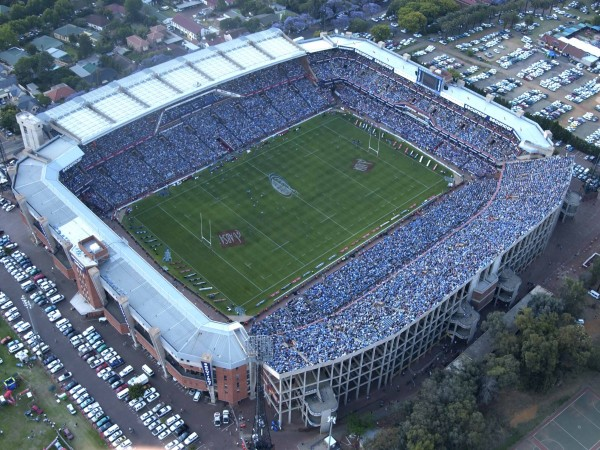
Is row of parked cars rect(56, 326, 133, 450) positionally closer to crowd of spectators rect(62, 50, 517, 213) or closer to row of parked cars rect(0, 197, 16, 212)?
crowd of spectators rect(62, 50, 517, 213)

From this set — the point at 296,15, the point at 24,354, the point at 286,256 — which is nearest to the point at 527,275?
the point at 286,256

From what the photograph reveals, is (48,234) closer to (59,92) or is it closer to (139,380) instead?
(139,380)

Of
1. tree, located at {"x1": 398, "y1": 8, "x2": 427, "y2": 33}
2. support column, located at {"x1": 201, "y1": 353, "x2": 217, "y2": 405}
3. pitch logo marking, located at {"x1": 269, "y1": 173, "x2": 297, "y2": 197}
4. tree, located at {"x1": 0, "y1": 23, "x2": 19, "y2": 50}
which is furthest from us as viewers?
tree, located at {"x1": 398, "y1": 8, "x2": 427, "y2": 33}

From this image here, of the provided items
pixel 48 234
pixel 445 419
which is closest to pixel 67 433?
pixel 48 234

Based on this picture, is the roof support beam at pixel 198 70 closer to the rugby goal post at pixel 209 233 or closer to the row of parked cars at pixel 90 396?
the rugby goal post at pixel 209 233

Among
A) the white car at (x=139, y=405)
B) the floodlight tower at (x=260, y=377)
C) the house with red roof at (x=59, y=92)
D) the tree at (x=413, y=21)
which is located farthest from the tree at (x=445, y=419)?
the tree at (x=413, y=21)

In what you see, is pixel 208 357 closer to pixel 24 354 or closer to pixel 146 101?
pixel 24 354

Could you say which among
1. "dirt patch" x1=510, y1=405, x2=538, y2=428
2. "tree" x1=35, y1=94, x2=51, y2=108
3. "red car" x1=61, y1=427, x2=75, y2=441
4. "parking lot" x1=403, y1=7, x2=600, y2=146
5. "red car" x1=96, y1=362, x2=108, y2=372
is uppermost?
"tree" x1=35, y1=94, x2=51, y2=108

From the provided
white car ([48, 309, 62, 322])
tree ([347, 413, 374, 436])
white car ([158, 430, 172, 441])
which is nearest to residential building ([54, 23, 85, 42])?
white car ([48, 309, 62, 322])
